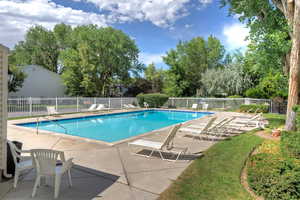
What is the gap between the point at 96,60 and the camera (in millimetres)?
26250

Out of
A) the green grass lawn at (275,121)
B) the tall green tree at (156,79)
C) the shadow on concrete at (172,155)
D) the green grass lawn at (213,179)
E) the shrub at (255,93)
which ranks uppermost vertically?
the tall green tree at (156,79)

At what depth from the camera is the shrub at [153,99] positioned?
21.0m

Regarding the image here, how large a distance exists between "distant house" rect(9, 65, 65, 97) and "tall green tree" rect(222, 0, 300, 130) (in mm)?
21432

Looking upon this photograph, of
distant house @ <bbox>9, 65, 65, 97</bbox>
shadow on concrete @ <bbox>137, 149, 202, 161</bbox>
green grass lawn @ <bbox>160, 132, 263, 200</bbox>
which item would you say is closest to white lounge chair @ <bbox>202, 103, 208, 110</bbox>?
green grass lawn @ <bbox>160, 132, 263, 200</bbox>

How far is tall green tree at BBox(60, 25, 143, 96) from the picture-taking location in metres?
25.2

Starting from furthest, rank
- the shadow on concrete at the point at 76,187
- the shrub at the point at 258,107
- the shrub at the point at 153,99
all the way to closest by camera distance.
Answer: the shrub at the point at 153,99, the shrub at the point at 258,107, the shadow on concrete at the point at 76,187

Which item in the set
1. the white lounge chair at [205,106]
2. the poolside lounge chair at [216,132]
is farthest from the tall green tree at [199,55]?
the poolside lounge chair at [216,132]

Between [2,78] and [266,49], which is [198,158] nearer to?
[2,78]

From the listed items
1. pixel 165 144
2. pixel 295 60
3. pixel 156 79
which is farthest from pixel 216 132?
pixel 156 79

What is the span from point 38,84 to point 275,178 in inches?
990

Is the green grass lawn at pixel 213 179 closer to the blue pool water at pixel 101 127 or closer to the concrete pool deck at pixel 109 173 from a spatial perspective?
the concrete pool deck at pixel 109 173

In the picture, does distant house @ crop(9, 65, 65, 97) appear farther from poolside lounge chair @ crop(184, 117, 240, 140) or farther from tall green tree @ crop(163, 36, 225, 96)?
poolside lounge chair @ crop(184, 117, 240, 140)

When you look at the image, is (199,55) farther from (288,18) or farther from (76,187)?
(76,187)

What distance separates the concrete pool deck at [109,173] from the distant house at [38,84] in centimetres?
1825
